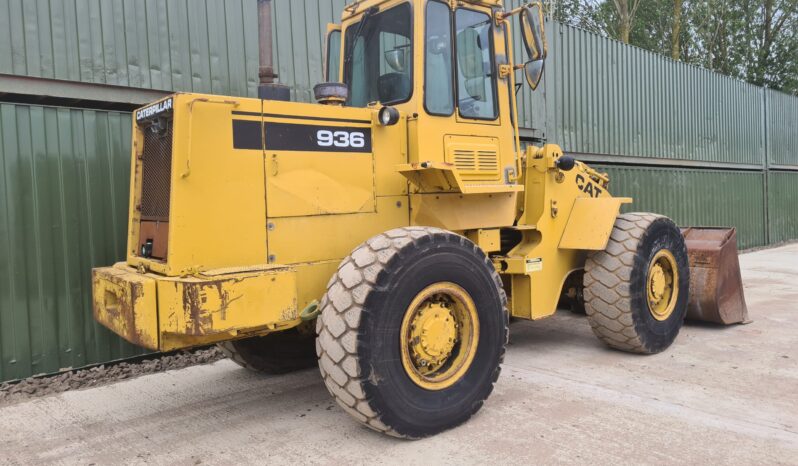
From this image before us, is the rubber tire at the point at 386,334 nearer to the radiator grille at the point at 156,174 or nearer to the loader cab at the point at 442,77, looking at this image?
the loader cab at the point at 442,77

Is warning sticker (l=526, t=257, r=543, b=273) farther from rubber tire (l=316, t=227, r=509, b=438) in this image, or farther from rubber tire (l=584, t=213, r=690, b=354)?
rubber tire (l=316, t=227, r=509, b=438)

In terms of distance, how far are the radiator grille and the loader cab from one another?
1.52 metres

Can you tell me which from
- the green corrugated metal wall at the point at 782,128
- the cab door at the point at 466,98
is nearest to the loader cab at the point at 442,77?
the cab door at the point at 466,98

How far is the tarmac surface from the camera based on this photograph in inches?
147

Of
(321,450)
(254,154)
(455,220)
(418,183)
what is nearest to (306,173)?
(254,154)

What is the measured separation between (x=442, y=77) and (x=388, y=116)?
664mm

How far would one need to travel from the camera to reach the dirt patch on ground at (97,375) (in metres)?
5.22

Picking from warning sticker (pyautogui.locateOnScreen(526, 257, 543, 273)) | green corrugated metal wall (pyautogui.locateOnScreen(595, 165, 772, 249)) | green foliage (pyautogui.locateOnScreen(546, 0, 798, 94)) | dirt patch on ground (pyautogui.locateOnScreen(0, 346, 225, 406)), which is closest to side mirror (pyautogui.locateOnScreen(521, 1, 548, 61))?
warning sticker (pyautogui.locateOnScreen(526, 257, 543, 273))

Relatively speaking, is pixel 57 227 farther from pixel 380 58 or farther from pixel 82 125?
pixel 380 58

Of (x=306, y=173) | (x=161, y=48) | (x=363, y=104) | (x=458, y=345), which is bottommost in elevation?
(x=458, y=345)

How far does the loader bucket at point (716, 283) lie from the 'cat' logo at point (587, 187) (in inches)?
56.2

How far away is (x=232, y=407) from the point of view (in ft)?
15.6

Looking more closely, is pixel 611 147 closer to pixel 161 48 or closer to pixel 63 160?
pixel 161 48

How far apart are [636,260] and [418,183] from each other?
2280 millimetres
